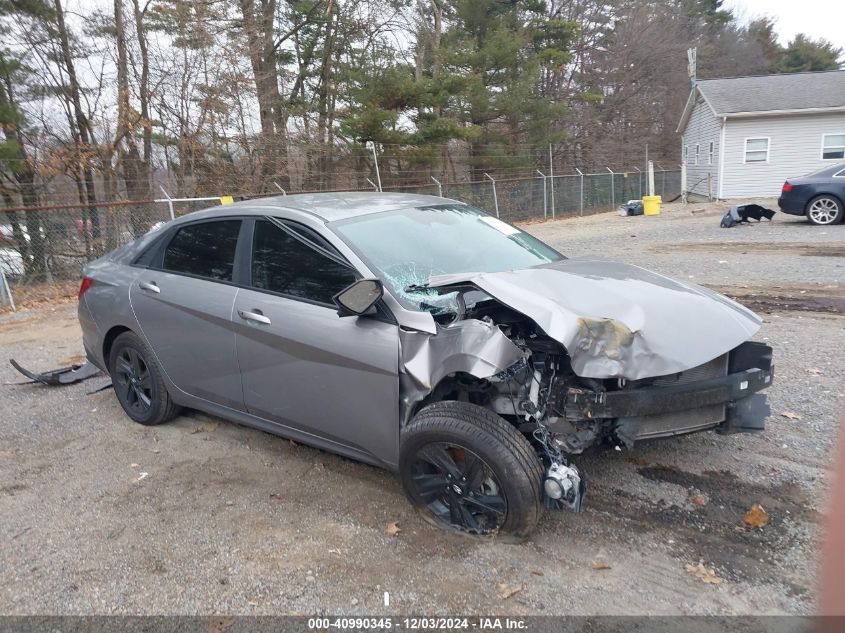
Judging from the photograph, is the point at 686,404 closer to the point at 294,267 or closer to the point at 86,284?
the point at 294,267

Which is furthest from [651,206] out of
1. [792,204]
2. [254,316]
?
[254,316]

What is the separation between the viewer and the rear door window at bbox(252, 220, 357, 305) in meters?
3.57

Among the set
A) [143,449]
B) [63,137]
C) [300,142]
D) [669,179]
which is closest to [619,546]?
[143,449]

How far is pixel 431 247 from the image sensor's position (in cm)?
385

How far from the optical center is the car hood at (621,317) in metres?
2.84

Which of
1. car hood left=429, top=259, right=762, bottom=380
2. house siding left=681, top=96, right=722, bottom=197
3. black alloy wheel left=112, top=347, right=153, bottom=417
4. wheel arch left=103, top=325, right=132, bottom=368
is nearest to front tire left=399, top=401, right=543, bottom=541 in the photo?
car hood left=429, top=259, right=762, bottom=380

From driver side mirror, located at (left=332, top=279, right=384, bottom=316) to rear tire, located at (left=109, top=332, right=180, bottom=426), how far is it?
81.2 inches

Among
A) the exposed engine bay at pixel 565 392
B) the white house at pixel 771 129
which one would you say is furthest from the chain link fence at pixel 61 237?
the white house at pixel 771 129

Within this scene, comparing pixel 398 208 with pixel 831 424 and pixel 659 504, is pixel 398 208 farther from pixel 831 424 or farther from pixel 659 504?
pixel 831 424

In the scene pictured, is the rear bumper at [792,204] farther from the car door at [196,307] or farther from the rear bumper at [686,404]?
the car door at [196,307]

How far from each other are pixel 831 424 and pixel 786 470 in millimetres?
840

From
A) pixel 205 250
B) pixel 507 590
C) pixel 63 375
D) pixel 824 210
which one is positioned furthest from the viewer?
pixel 824 210

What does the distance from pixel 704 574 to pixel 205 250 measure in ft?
11.4

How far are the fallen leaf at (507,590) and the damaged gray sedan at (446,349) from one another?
289 millimetres
